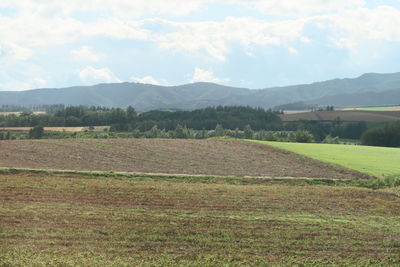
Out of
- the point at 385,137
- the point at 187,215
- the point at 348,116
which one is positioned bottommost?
the point at 187,215

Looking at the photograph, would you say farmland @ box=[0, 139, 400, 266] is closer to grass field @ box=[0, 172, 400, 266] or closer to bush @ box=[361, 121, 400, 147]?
grass field @ box=[0, 172, 400, 266]

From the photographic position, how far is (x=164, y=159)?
1870 inches

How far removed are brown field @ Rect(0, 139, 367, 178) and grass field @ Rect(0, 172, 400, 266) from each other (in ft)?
30.7

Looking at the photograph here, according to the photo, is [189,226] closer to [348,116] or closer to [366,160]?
[366,160]

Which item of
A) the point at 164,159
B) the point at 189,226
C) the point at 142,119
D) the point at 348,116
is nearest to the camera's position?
the point at 189,226

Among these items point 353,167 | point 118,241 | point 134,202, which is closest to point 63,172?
point 134,202

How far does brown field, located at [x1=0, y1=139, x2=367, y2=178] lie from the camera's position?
4116cm

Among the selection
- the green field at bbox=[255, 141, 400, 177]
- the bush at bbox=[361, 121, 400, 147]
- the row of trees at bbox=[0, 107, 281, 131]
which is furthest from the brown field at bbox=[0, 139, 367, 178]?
the row of trees at bbox=[0, 107, 281, 131]

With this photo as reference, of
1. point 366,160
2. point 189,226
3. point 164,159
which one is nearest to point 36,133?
point 164,159

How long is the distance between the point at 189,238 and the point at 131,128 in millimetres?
125883

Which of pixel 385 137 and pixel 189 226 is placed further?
pixel 385 137

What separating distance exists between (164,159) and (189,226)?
87.7 feet

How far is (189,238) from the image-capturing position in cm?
1922

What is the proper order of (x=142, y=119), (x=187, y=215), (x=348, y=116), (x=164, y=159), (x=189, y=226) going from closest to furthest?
1. (x=189, y=226)
2. (x=187, y=215)
3. (x=164, y=159)
4. (x=142, y=119)
5. (x=348, y=116)
